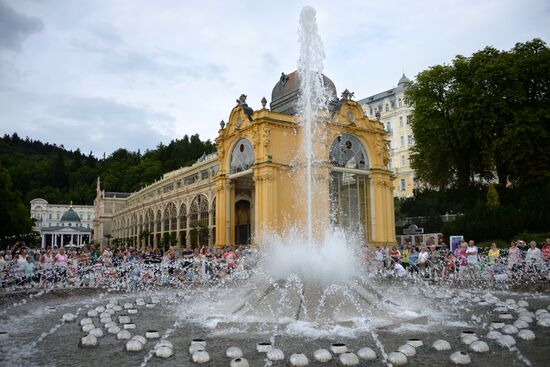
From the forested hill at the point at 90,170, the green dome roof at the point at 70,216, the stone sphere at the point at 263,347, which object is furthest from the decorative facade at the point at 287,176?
the green dome roof at the point at 70,216

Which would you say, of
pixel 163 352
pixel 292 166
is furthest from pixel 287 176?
pixel 163 352

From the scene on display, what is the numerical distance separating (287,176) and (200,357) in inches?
1059

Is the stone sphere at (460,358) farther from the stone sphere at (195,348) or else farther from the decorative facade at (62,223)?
the decorative facade at (62,223)

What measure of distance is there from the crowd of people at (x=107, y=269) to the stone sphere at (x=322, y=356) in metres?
15.4

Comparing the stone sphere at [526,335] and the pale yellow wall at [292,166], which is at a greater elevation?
the pale yellow wall at [292,166]

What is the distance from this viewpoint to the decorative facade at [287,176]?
33.3m

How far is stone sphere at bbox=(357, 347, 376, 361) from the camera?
24.8 feet

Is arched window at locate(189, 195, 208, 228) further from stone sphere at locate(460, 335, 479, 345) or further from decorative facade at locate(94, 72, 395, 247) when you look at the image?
stone sphere at locate(460, 335, 479, 345)

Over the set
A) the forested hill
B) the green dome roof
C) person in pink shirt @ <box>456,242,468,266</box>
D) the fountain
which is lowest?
the fountain

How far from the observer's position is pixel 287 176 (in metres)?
34.1

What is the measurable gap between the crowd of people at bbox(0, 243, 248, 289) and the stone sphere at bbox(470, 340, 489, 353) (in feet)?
52.8

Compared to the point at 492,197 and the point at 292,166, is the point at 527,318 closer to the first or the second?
the point at 292,166

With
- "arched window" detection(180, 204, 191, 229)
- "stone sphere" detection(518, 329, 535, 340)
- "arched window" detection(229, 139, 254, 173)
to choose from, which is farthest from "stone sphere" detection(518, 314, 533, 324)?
"arched window" detection(180, 204, 191, 229)

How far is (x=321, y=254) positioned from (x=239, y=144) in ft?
79.8
